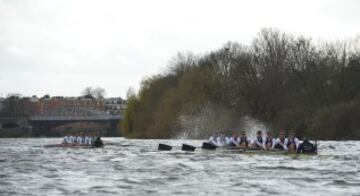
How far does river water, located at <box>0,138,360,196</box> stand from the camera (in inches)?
1063

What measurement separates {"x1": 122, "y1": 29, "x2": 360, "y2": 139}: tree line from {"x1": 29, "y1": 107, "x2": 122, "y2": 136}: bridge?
270ft

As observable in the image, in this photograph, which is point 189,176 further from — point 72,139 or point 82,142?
point 72,139

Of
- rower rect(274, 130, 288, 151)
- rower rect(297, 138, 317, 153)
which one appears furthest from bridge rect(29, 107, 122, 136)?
rower rect(297, 138, 317, 153)

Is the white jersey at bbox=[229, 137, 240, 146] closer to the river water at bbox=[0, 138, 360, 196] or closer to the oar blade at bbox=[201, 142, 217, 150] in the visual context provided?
the oar blade at bbox=[201, 142, 217, 150]

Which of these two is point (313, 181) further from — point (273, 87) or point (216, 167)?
point (273, 87)

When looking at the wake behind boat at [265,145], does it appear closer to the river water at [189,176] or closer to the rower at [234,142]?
the rower at [234,142]

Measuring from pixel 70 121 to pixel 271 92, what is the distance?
102 metres

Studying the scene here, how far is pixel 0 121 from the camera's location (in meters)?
179

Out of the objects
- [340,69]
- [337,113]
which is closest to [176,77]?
[340,69]

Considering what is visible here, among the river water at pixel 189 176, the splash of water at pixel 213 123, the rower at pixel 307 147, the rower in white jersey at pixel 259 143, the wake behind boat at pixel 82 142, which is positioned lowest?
the river water at pixel 189 176

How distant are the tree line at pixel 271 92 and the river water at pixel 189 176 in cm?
2866

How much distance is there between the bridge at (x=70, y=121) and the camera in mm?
174625

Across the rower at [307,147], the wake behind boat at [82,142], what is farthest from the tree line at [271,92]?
the rower at [307,147]

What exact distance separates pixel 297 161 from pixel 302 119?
117ft
